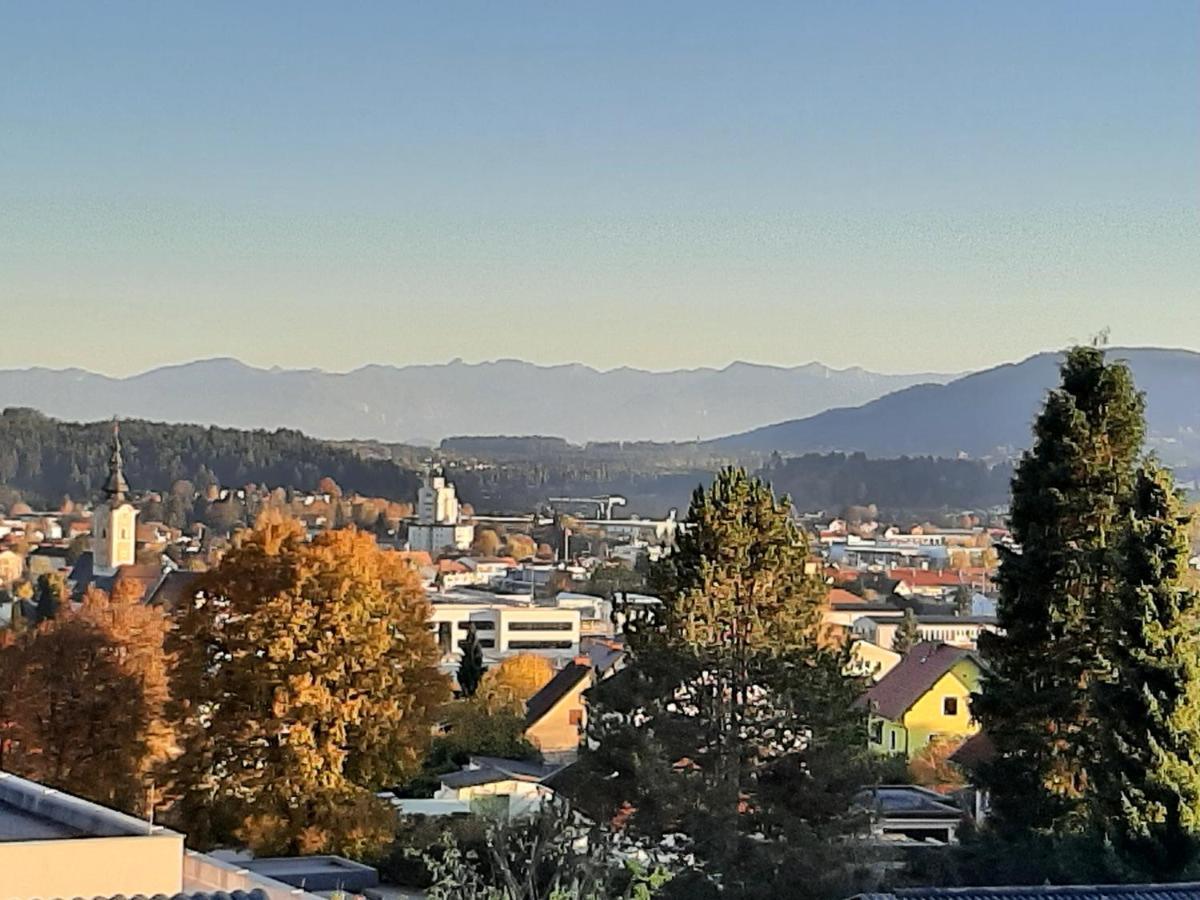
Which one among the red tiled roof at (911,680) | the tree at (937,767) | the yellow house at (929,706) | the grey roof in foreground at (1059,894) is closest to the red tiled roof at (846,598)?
the red tiled roof at (911,680)

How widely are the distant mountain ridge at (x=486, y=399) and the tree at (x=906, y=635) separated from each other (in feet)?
288

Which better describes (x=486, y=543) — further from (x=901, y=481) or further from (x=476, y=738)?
(x=476, y=738)

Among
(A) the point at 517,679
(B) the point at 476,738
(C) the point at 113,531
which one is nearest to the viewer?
(B) the point at 476,738

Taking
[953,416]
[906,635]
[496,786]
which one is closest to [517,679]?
[906,635]

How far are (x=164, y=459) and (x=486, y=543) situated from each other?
16728 millimetres

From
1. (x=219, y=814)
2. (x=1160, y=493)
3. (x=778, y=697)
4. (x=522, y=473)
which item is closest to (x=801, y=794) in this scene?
(x=778, y=697)

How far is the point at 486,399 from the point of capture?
190m

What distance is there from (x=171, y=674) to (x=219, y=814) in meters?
1.33

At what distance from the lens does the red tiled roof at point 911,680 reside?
1001 inches

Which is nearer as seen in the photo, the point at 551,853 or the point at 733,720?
the point at 551,853

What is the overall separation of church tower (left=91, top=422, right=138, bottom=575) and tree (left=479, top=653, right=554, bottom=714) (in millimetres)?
19718

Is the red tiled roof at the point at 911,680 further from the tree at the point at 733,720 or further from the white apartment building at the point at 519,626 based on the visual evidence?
the white apartment building at the point at 519,626

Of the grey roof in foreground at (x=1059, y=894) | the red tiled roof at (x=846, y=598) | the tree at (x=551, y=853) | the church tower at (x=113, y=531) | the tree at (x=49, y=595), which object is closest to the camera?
the grey roof in foreground at (x=1059, y=894)

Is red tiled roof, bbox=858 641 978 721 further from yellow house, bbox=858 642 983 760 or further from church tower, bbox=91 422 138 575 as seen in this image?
church tower, bbox=91 422 138 575
